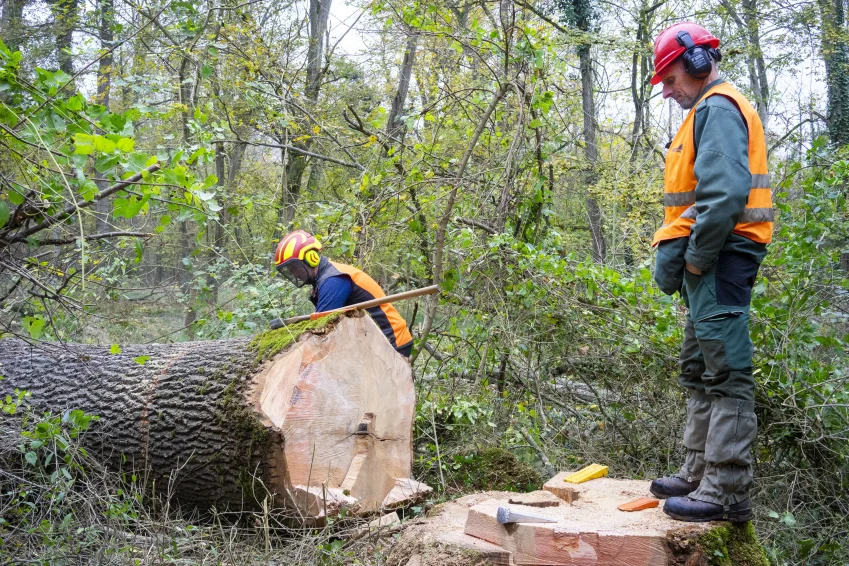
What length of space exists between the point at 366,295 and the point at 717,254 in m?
2.56

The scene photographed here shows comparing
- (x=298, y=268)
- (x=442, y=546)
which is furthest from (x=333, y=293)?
(x=442, y=546)

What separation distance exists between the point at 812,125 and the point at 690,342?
42.2ft

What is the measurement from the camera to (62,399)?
437cm

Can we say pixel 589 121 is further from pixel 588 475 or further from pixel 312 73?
pixel 588 475

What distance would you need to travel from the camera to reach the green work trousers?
2.81 meters

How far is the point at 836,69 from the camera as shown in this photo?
1271cm

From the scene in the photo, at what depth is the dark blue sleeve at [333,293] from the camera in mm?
4676

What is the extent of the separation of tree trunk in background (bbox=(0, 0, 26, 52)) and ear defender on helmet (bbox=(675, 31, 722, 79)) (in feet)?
37.6

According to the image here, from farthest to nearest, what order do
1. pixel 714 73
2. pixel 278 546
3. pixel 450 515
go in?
1. pixel 278 546
2. pixel 450 515
3. pixel 714 73

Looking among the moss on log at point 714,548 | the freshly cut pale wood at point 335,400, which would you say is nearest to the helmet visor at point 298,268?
the freshly cut pale wood at point 335,400

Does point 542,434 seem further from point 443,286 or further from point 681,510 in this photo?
point 681,510

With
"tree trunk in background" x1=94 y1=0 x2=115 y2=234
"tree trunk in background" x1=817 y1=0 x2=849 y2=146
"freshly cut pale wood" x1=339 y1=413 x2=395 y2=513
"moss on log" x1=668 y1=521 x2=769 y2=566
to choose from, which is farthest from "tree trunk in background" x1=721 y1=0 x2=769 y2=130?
"moss on log" x1=668 y1=521 x2=769 y2=566

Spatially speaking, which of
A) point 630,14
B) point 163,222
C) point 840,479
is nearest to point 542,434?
point 840,479

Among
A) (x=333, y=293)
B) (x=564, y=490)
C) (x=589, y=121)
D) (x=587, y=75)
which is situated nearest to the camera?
(x=564, y=490)
